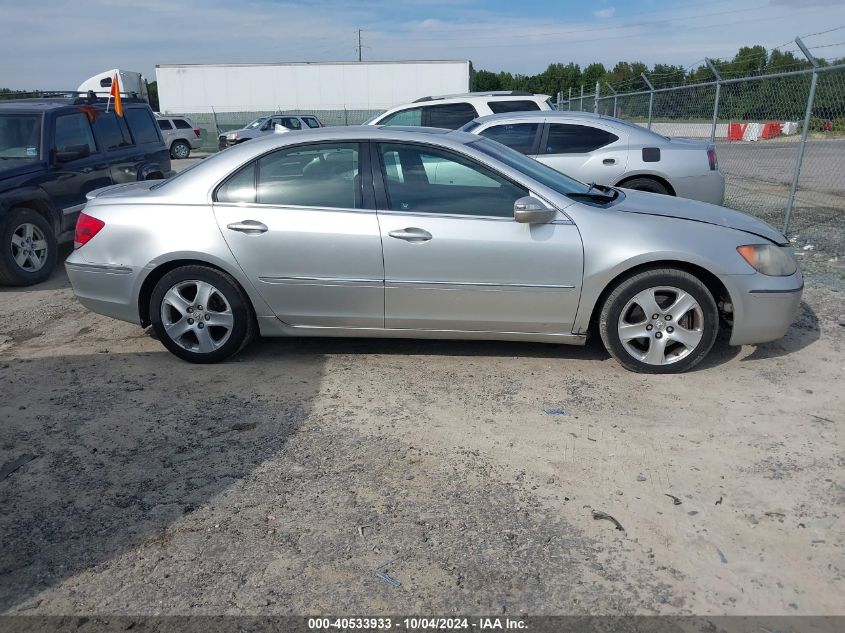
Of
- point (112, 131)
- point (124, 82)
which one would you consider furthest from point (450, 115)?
point (124, 82)

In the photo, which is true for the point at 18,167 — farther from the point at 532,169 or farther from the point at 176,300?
the point at 532,169

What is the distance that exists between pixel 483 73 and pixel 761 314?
244ft

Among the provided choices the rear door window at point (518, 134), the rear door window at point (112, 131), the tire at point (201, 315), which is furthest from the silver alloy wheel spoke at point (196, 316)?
the rear door window at point (518, 134)

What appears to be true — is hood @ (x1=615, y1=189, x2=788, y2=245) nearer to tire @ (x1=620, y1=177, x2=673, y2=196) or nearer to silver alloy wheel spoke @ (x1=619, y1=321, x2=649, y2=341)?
silver alloy wheel spoke @ (x1=619, y1=321, x2=649, y2=341)

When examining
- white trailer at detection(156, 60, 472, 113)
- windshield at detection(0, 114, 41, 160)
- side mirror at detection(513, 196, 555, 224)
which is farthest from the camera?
white trailer at detection(156, 60, 472, 113)

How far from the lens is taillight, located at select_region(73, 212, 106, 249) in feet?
16.0

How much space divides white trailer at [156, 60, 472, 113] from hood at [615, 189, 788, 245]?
3044 centimetres

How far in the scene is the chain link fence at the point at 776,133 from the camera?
8781 millimetres

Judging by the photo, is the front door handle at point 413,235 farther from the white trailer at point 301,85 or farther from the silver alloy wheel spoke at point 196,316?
the white trailer at point 301,85

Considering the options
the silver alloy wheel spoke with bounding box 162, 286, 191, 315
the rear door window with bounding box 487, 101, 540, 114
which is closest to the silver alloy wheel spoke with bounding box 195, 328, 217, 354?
the silver alloy wheel spoke with bounding box 162, 286, 191, 315

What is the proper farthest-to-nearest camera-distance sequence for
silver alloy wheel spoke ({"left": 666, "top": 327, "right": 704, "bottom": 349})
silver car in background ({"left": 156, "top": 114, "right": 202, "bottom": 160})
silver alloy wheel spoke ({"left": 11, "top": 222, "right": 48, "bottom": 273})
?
1. silver car in background ({"left": 156, "top": 114, "right": 202, "bottom": 160})
2. silver alloy wheel spoke ({"left": 11, "top": 222, "right": 48, "bottom": 273})
3. silver alloy wheel spoke ({"left": 666, "top": 327, "right": 704, "bottom": 349})

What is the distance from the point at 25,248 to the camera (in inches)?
288

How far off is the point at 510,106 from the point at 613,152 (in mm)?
3012

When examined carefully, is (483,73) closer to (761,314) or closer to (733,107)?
(733,107)
